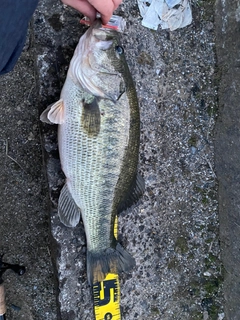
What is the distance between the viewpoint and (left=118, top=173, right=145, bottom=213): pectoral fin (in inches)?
86.1

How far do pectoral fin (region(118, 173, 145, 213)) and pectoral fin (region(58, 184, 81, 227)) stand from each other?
10.0 inches

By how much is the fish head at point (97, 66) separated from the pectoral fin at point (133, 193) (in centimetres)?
52

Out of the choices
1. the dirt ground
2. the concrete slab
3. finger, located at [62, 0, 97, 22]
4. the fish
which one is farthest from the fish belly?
the concrete slab

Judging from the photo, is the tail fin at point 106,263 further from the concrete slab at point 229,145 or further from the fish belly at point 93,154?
the concrete slab at point 229,145

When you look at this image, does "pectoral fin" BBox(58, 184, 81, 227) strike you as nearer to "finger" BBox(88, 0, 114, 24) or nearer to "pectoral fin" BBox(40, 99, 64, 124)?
A: "pectoral fin" BBox(40, 99, 64, 124)

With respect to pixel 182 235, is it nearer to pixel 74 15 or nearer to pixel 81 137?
pixel 81 137

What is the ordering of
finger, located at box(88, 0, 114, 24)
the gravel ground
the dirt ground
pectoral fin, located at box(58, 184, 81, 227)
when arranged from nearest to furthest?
finger, located at box(88, 0, 114, 24) < pectoral fin, located at box(58, 184, 81, 227) < the dirt ground < the gravel ground

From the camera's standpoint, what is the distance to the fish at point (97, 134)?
1959 mm

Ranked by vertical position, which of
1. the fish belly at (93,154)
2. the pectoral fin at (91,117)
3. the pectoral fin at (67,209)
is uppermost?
the pectoral fin at (91,117)

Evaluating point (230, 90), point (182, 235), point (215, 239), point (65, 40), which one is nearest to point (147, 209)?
point (182, 235)

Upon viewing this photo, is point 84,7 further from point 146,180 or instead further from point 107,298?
point 107,298

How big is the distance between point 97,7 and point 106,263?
1385mm

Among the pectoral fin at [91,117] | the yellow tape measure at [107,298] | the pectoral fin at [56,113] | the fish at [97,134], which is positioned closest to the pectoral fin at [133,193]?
the fish at [97,134]

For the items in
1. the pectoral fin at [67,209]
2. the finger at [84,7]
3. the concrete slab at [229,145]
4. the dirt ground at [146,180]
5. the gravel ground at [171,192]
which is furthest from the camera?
the concrete slab at [229,145]
